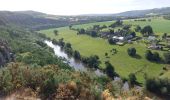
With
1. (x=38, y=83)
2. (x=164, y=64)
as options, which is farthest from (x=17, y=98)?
(x=164, y=64)

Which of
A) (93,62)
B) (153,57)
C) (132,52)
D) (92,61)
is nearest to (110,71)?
(93,62)

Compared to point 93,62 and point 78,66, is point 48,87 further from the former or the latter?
point 78,66

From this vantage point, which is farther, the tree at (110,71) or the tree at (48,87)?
the tree at (110,71)

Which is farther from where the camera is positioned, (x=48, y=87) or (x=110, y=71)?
(x=110, y=71)

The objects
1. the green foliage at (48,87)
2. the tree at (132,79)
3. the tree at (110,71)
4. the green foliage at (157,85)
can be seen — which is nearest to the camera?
the green foliage at (48,87)

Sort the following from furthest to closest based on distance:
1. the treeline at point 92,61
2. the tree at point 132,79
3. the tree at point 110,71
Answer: the treeline at point 92,61
the tree at point 110,71
the tree at point 132,79

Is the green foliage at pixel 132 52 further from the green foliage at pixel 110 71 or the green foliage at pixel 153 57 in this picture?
the green foliage at pixel 110 71

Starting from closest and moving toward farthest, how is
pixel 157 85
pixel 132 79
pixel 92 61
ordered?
pixel 157 85
pixel 132 79
pixel 92 61

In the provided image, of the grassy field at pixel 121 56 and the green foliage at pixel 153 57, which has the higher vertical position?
the green foliage at pixel 153 57

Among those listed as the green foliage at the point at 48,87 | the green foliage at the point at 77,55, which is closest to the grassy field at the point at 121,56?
the green foliage at the point at 77,55

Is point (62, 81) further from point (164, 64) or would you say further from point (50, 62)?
point (164, 64)

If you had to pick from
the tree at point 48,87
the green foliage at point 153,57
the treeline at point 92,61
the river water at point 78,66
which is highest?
the tree at point 48,87
